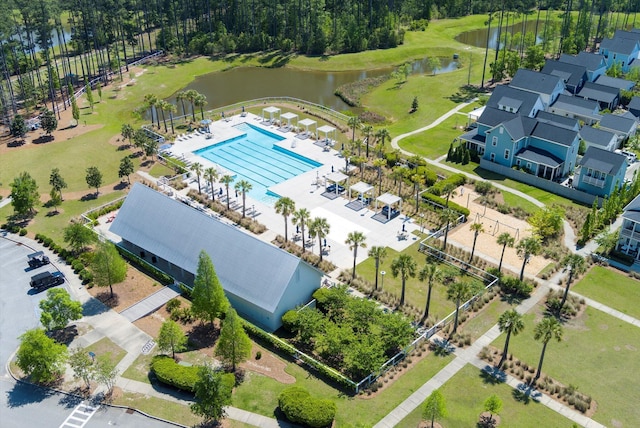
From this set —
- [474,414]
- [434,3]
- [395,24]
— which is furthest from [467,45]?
[474,414]

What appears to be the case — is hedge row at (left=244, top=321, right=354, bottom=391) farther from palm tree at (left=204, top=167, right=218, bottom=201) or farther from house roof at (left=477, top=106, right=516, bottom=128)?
house roof at (left=477, top=106, right=516, bottom=128)

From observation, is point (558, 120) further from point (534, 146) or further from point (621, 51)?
point (621, 51)

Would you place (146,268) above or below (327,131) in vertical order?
below

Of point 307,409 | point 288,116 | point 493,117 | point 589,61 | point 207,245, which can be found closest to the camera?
point 307,409

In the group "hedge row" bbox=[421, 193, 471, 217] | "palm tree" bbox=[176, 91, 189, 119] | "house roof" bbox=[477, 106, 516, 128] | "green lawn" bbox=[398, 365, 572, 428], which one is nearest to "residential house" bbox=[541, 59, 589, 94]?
"house roof" bbox=[477, 106, 516, 128]

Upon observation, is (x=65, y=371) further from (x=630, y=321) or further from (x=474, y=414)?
(x=630, y=321)

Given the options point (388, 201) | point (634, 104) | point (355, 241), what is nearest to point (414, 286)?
point (355, 241)

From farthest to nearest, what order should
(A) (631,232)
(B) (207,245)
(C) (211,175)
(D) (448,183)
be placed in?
(D) (448,183), (C) (211,175), (A) (631,232), (B) (207,245)
